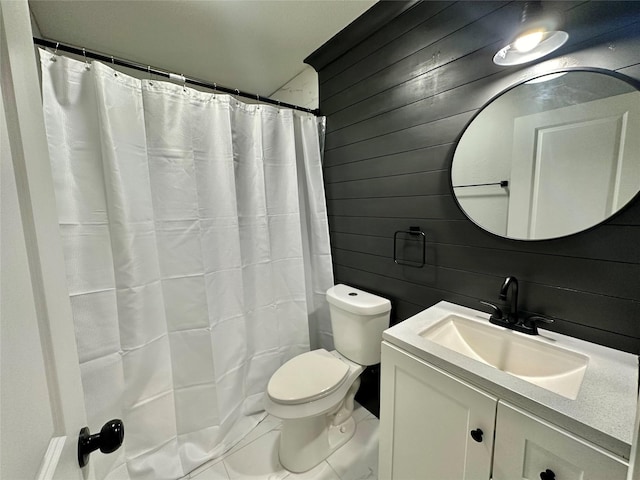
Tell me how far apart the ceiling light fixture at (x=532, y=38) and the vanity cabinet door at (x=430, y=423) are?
1.20 meters

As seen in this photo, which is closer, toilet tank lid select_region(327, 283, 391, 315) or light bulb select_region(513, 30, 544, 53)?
light bulb select_region(513, 30, 544, 53)

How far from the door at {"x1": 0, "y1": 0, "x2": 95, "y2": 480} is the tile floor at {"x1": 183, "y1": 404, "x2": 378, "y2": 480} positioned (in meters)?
1.18

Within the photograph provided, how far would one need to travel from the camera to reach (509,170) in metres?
1.11

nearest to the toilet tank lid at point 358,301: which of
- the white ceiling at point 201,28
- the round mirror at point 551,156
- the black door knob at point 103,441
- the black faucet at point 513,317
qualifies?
the black faucet at point 513,317

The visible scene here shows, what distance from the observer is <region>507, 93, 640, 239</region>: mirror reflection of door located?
0.86 meters

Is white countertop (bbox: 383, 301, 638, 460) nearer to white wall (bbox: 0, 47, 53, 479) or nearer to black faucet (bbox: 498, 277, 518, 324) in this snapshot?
black faucet (bbox: 498, 277, 518, 324)

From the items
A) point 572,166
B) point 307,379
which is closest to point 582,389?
point 572,166

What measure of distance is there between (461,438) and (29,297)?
3.78ft

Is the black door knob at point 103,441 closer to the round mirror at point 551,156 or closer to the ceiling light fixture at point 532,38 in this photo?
the round mirror at point 551,156

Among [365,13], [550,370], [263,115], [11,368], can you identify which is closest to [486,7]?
[365,13]

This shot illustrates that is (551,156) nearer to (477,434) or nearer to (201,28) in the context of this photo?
(477,434)

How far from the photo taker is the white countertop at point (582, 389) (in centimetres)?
61

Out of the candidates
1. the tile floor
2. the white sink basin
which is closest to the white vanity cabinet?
the white sink basin

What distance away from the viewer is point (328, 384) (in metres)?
1.38
